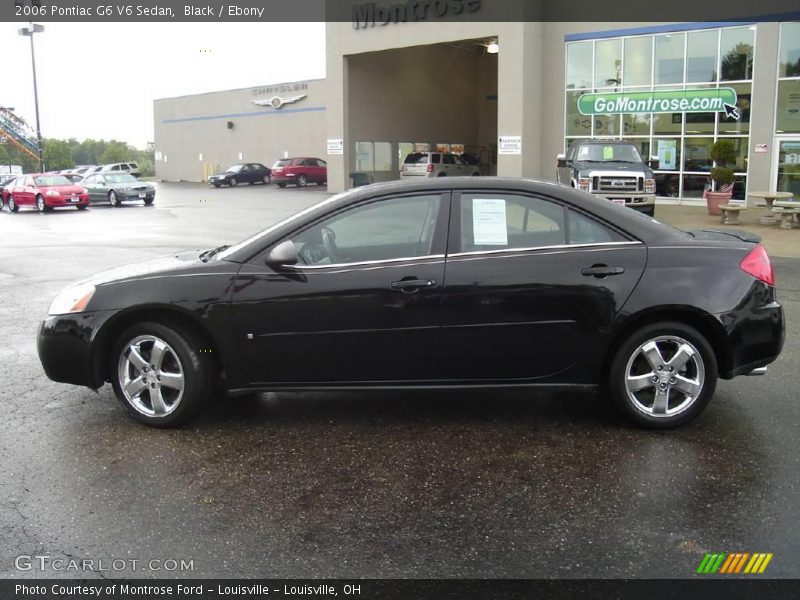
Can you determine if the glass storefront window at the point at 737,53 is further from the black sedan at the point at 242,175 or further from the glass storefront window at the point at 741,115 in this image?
the black sedan at the point at 242,175

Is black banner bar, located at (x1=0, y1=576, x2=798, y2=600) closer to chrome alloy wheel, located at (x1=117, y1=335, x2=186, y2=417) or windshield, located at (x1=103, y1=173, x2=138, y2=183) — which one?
chrome alloy wheel, located at (x1=117, y1=335, x2=186, y2=417)

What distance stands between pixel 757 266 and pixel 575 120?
25.3 meters

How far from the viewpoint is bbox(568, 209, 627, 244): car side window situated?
4.89 meters

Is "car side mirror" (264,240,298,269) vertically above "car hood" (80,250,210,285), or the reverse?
"car side mirror" (264,240,298,269)

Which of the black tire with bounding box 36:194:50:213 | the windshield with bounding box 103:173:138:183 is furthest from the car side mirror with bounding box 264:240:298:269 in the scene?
the windshield with bounding box 103:173:138:183

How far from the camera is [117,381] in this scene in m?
5.01

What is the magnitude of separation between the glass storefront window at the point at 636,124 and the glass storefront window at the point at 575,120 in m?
1.36

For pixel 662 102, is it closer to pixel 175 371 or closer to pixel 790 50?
pixel 790 50

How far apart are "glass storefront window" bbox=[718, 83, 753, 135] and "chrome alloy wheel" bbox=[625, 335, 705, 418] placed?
23.1 m

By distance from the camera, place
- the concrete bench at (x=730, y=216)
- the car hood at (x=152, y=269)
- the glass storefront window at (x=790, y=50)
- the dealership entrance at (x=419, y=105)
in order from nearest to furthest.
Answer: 1. the car hood at (x=152, y=269)
2. the concrete bench at (x=730, y=216)
3. the glass storefront window at (x=790, y=50)
4. the dealership entrance at (x=419, y=105)

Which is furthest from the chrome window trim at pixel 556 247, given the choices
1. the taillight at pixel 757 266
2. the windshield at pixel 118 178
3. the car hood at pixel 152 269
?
the windshield at pixel 118 178

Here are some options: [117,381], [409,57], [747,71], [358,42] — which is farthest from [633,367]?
[409,57]

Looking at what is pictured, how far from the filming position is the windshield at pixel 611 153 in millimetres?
19469

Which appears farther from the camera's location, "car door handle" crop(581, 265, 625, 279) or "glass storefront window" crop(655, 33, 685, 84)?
"glass storefront window" crop(655, 33, 685, 84)
